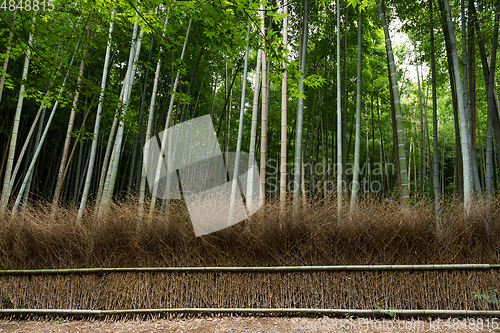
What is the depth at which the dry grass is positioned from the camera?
262 cm

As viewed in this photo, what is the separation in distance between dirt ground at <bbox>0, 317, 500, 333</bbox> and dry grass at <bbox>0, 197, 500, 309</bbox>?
135 millimetres

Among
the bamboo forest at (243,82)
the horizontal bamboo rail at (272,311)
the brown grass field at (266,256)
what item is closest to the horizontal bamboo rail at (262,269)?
the brown grass field at (266,256)

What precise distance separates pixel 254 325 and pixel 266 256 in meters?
0.60

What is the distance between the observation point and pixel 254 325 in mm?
2541

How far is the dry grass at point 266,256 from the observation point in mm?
2615

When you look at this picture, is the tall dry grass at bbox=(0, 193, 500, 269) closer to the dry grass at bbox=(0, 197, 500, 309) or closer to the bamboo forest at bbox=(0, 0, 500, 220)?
the dry grass at bbox=(0, 197, 500, 309)

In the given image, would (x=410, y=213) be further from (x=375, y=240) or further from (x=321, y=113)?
(x=321, y=113)

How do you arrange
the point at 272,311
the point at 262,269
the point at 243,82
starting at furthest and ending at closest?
the point at 243,82, the point at 262,269, the point at 272,311

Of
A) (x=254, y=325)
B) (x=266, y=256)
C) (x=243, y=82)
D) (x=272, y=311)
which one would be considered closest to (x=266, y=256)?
(x=266, y=256)

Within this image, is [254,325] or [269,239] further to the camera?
[269,239]

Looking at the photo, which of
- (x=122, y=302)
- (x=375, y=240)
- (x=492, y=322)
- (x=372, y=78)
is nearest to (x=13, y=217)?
(x=122, y=302)

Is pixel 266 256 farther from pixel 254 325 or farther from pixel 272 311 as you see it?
pixel 254 325

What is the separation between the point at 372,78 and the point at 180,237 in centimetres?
676

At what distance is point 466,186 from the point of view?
9.87ft
